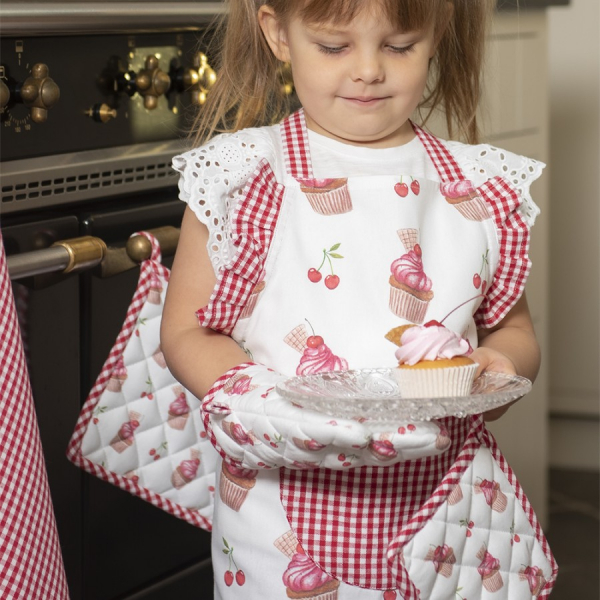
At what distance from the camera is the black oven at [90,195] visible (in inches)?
41.4

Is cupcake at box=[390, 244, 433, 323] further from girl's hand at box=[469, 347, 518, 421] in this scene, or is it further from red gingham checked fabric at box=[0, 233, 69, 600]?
red gingham checked fabric at box=[0, 233, 69, 600]

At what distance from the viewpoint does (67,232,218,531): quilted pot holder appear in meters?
1.12

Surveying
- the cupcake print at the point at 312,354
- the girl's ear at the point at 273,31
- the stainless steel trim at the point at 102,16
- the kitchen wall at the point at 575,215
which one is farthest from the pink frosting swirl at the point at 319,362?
the kitchen wall at the point at 575,215

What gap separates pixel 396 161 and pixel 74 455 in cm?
48

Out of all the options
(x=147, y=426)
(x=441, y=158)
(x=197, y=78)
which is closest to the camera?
(x=441, y=158)

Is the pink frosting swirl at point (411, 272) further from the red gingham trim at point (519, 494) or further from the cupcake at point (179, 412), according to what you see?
the cupcake at point (179, 412)

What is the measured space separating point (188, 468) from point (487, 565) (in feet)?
1.20

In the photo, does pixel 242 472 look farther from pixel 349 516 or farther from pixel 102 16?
pixel 102 16

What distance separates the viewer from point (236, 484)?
0.98 metres

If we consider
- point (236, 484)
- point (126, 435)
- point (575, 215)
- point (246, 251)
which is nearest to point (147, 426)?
point (126, 435)

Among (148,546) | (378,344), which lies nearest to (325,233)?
(378,344)

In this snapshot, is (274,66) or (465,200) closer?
(465,200)

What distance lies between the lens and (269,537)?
95 centimetres

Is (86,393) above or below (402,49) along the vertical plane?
below
